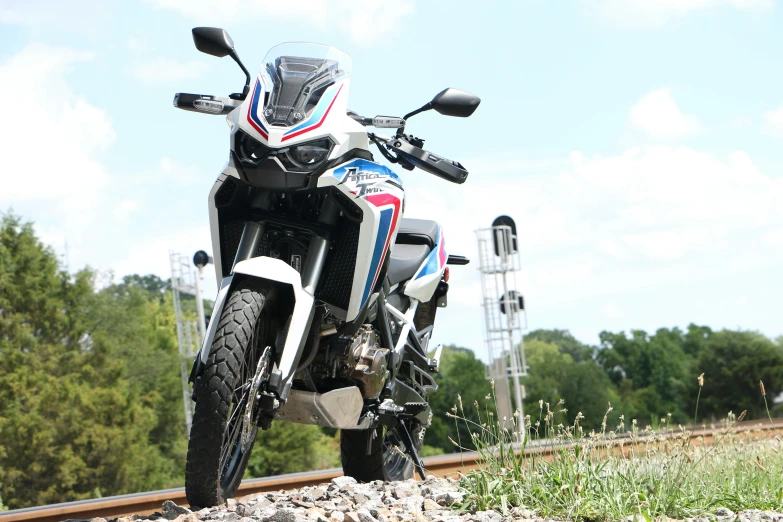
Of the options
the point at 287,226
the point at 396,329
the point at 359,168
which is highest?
the point at 359,168

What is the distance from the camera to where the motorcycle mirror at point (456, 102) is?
501 cm

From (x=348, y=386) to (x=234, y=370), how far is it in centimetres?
102

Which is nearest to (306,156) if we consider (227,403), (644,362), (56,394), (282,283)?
(282,283)

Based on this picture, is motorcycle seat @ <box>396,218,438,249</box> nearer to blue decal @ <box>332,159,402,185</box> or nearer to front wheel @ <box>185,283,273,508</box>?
Answer: blue decal @ <box>332,159,402,185</box>

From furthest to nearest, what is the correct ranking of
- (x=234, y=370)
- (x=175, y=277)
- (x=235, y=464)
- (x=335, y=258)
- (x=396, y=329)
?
(x=175, y=277), (x=396, y=329), (x=335, y=258), (x=235, y=464), (x=234, y=370)

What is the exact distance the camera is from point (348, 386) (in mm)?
4930

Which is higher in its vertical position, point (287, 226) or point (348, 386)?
point (287, 226)

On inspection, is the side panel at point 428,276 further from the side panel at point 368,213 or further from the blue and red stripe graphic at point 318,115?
the blue and red stripe graphic at point 318,115

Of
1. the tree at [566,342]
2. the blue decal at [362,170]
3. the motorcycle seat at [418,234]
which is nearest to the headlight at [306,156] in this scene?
the blue decal at [362,170]

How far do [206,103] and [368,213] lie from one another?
1182 millimetres

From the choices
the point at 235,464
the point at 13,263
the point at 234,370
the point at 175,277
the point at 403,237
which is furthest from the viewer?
the point at 13,263

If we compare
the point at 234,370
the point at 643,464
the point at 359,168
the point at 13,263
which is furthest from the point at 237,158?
the point at 13,263

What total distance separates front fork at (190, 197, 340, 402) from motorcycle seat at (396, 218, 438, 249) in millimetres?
1766

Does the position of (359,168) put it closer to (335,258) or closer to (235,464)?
(335,258)
